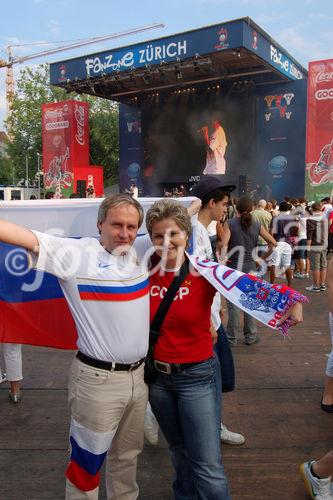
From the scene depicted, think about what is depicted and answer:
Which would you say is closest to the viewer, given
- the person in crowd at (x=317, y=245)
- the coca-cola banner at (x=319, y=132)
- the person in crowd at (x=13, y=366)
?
the person in crowd at (x=13, y=366)

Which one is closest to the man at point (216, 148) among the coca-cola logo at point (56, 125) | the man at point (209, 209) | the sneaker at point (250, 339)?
the coca-cola logo at point (56, 125)

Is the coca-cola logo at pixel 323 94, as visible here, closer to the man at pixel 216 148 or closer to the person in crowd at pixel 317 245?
the man at pixel 216 148

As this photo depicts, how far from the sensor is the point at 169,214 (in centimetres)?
210

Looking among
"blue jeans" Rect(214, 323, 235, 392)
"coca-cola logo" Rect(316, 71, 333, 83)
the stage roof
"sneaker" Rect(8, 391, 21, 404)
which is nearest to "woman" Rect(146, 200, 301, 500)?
"blue jeans" Rect(214, 323, 235, 392)

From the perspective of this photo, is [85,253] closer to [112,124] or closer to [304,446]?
[304,446]

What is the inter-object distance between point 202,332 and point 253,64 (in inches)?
870

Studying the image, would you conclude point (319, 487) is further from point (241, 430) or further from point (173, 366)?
point (173, 366)

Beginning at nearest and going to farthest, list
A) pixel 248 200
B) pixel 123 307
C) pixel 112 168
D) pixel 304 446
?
1. pixel 123 307
2. pixel 304 446
3. pixel 248 200
4. pixel 112 168

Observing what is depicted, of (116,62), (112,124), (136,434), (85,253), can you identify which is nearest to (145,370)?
(136,434)

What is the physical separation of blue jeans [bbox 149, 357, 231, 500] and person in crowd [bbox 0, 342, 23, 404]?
201cm

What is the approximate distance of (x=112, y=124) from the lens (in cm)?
3984

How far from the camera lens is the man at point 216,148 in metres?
23.8

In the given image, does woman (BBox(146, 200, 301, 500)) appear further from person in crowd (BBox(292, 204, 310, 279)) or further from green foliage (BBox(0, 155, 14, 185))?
green foliage (BBox(0, 155, 14, 185))

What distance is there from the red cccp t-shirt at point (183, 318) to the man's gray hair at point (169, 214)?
245mm
